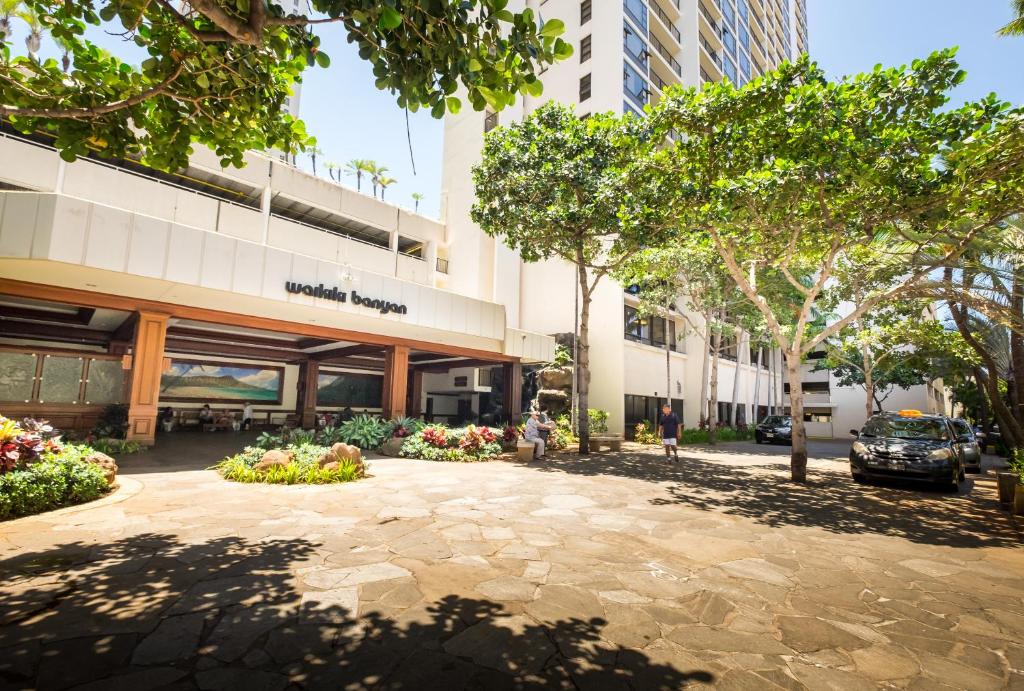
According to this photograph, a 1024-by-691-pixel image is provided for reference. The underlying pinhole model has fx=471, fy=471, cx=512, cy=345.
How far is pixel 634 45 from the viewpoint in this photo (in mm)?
26828

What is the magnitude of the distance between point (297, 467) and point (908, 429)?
560 inches

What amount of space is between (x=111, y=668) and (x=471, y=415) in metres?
25.1

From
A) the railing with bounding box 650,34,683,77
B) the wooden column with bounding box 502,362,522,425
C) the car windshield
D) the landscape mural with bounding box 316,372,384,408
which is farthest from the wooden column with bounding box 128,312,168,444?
the railing with bounding box 650,34,683,77

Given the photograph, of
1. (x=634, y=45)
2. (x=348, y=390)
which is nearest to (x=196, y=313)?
(x=348, y=390)

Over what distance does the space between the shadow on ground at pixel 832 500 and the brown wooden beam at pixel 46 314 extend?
15.5 metres

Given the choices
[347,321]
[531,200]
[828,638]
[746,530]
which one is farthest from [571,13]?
[828,638]

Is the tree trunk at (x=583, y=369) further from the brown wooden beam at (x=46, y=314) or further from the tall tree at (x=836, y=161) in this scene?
the brown wooden beam at (x=46, y=314)

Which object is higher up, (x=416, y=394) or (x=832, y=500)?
(x=416, y=394)

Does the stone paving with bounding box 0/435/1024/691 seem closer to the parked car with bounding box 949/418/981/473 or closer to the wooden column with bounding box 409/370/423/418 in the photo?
the parked car with bounding box 949/418/981/473

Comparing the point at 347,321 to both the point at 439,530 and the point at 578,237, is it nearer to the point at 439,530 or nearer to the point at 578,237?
the point at 578,237

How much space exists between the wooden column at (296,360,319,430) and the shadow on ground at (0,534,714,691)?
63.0 ft

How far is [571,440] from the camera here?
18938 millimetres

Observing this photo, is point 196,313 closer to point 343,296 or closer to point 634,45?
point 343,296

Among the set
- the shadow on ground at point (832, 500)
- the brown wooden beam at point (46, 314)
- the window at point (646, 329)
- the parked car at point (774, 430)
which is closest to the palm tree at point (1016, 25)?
the shadow on ground at point (832, 500)
